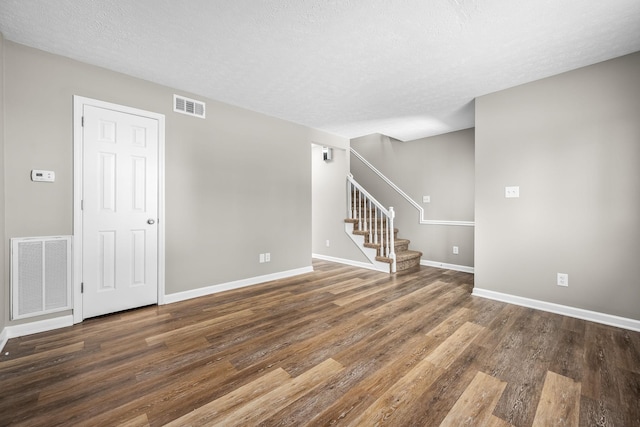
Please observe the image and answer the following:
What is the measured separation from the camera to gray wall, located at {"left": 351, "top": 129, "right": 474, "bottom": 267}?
4918mm

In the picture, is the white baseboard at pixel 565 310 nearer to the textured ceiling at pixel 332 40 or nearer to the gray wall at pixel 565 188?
the gray wall at pixel 565 188

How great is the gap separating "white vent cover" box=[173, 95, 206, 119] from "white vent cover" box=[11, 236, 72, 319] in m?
1.81

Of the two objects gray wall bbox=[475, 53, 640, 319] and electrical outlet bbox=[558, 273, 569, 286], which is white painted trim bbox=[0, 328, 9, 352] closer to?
gray wall bbox=[475, 53, 640, 319]

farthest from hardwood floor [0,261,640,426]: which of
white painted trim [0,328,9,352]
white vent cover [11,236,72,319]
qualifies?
white vent cover [11,236,72,319]

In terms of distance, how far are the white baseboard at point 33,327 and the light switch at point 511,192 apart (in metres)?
4.83

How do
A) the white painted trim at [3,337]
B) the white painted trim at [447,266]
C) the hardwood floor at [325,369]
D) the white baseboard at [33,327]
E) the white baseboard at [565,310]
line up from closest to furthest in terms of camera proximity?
the hardwood floor at [325,369] → the white painted trim at [3,337] → the white baseboard at [33,327] → the white baseboard at [565,310] → the white painted trim at [447,266]

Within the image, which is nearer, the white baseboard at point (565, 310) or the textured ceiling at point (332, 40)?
the textured ceiling at point (332, 40)

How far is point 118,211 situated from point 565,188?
4.74m

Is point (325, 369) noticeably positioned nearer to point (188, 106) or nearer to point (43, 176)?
point (43, 176)

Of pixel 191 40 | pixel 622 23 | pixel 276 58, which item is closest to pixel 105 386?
pixel 191 40

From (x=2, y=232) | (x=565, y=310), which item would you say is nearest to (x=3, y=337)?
(x=2, y=232)

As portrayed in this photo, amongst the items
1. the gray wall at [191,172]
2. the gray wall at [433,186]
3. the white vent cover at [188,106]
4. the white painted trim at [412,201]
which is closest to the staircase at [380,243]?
the gray wall at [433,186]

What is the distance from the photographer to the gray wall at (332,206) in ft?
17.6

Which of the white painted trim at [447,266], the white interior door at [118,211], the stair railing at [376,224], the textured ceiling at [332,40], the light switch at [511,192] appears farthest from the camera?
the white painted trim at [447,266]
